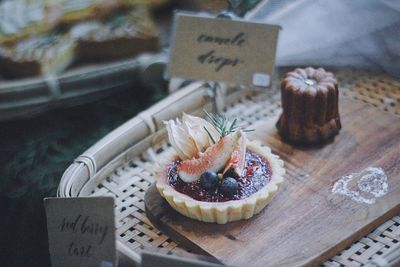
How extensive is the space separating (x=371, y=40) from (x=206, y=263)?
1.24 metres

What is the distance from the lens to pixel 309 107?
71.3 inches

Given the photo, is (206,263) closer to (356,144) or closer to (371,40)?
(356,144)

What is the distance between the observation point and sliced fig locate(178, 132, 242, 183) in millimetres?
1577

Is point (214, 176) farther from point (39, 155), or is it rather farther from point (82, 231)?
point (39, 155)

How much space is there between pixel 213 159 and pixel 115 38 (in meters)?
1.06

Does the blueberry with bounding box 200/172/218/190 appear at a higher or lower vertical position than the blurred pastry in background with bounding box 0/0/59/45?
Result: lower

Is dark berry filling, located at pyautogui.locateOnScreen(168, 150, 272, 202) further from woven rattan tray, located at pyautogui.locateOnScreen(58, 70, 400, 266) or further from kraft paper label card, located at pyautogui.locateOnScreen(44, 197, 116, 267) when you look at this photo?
kraft paper label card, located at pyautogui.locateOnScreen(44, 197, 116, 267)

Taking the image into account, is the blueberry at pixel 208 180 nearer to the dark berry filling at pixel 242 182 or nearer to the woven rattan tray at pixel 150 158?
the dark berry filling at pixel 242 182

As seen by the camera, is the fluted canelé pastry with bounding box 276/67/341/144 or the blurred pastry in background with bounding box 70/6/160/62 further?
the blurred pastry in background with bounding box 70/6/160/62

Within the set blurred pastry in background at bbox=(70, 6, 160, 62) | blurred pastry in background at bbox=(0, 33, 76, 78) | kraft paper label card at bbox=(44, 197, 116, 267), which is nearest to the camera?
kraft paper label card at bbox=(44, 197, 116, 267)

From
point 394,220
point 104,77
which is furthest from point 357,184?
point 104,77

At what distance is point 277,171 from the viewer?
5.48 feet

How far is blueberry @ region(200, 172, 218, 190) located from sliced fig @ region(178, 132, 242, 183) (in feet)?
0.09

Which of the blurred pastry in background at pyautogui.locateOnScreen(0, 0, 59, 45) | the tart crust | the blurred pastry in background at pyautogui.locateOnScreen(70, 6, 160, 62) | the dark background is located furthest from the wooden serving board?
the blurred pastry in background at pyautogui.locateOnScreen(0, 0, 59, 45)
